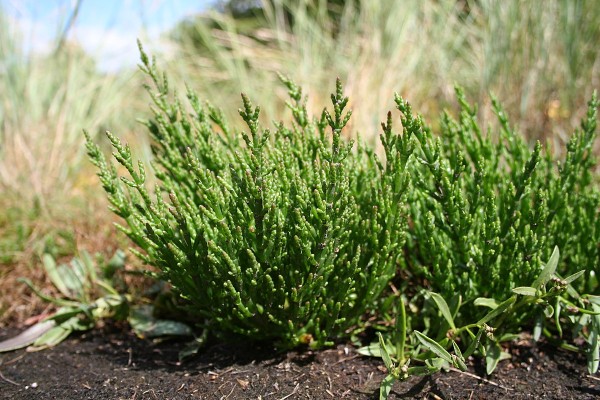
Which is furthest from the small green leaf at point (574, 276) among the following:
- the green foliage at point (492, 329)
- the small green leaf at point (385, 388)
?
the small green leaf at point (385, 388)

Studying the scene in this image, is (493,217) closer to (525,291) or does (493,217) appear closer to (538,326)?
(525,291)

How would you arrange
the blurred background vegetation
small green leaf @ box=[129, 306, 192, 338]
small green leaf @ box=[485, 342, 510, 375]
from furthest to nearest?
1. the blurred background vegetation
2. small green leaf @ box=[129, 306, 192, 338]
3. small green leaf @ box=[485, 342, 510, 375]

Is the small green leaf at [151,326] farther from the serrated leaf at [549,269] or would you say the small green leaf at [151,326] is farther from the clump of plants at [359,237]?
the serrated leaf at [549,269]

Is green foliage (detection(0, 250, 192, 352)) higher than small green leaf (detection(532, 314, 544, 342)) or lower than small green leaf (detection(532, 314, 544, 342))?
lower

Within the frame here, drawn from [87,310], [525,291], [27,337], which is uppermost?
[525,291]

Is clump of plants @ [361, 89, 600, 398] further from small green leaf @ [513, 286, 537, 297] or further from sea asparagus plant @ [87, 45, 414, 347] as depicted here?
sea asparagus plant @ [87, 45, 414, 347]

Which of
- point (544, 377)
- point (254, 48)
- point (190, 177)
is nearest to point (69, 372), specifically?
point (190, 177)

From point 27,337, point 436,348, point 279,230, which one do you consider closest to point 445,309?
point 436,348

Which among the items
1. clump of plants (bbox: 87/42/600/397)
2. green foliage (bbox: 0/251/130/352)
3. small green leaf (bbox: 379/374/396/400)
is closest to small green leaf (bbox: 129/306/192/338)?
green foliage (bbox: 0/251/130/352)
